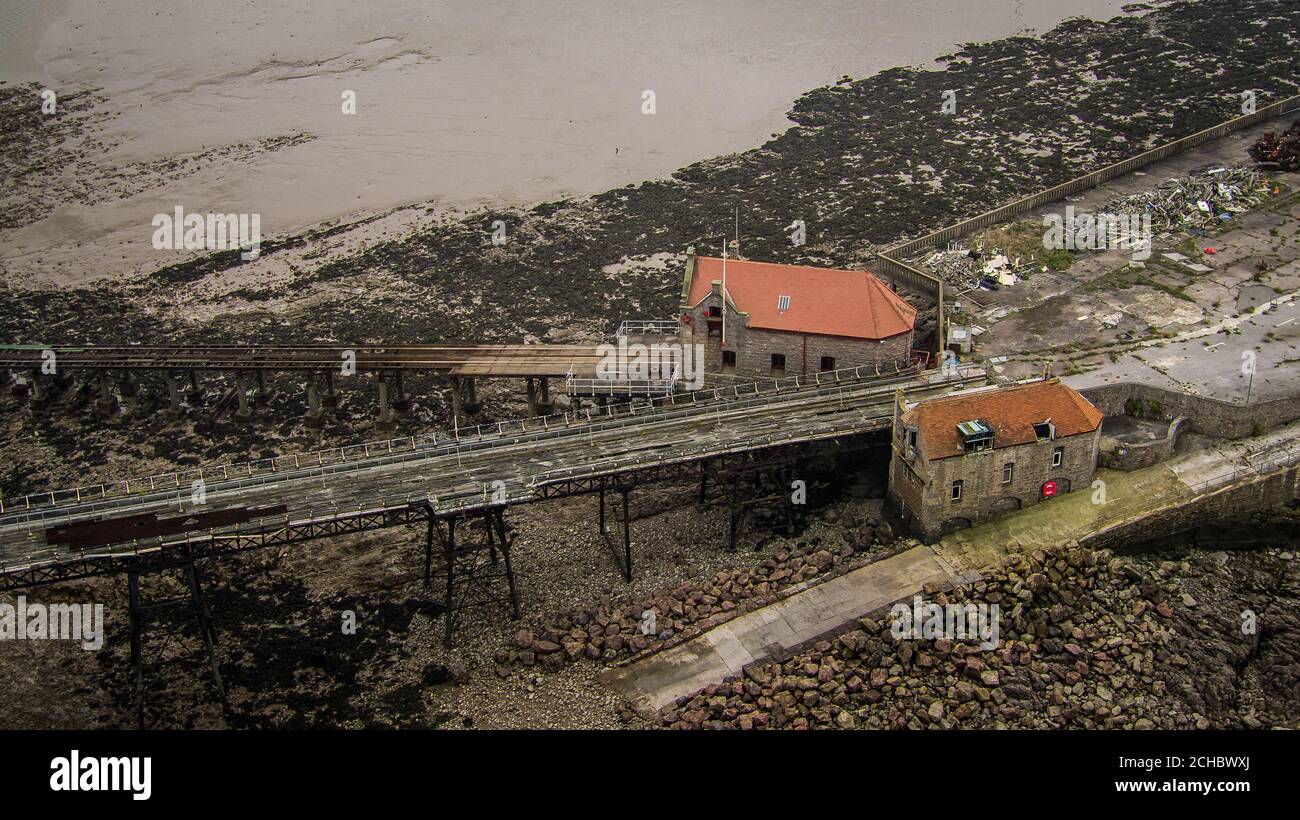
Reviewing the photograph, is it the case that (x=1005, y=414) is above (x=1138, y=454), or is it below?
above

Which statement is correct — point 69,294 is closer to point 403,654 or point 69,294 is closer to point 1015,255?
point 403,654

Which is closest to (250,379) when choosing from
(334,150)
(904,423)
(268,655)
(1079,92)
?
(268,655)

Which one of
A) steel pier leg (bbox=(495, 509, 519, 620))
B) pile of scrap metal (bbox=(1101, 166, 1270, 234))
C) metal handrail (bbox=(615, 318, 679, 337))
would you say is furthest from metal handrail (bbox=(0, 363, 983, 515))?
pile of scrap metal (bbox=(1101, 166, 1270, 234))

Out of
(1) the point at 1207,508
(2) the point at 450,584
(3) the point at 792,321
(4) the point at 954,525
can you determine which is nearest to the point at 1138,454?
(1) the point at 1207,508

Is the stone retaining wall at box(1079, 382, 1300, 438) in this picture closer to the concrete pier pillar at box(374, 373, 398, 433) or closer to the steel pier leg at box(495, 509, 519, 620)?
the steel pier leg at box(495, 509, 519, 620)

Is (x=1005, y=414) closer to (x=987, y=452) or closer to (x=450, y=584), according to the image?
(x=987, y=452)
